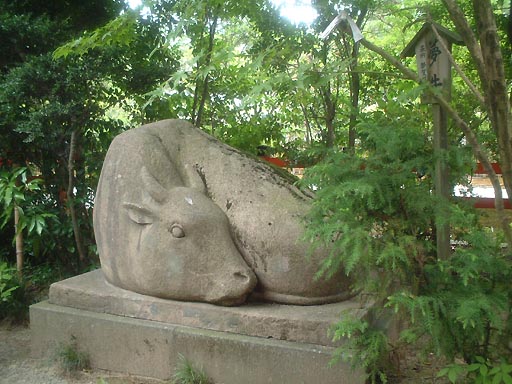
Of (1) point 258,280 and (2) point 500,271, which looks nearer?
(2) point 500,271

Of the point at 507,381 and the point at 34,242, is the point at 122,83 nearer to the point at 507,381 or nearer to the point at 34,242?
the point at 34,242

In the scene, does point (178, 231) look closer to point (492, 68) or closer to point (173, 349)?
point (173, 349)

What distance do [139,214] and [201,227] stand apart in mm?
405

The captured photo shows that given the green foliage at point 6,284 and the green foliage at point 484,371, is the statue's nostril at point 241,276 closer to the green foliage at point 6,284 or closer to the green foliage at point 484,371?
the green foliage at point 484,371

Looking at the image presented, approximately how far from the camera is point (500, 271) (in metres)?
2.25

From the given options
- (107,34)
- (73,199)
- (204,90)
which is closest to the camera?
(107,34)

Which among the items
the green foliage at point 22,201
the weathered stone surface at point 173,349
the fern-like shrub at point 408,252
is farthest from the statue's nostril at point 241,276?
the green foliage at point 22,201

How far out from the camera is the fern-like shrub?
7.14 ft

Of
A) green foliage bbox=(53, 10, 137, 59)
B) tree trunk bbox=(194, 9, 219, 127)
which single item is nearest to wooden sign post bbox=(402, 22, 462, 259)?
green foliage bbox=(53, 10, 137, 59)

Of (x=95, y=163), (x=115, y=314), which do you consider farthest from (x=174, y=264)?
(x=95, y=163)

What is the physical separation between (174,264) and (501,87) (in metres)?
1.85

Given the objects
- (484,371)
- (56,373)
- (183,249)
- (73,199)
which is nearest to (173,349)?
(183,249)

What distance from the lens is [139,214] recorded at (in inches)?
126

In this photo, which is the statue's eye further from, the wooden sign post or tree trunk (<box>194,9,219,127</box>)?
tree trunk (<box>194,9,219,127</box>)
